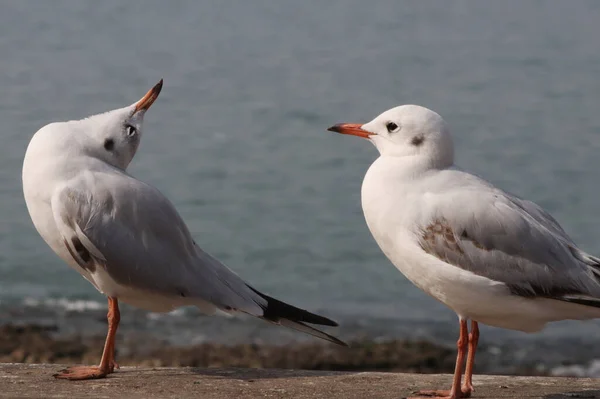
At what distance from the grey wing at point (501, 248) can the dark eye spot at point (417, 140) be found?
0.31 m

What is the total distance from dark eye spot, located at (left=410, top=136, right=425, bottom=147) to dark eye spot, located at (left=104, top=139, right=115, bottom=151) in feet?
4.76

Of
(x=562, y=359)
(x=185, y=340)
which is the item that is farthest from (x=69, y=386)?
(x=562, y=359)

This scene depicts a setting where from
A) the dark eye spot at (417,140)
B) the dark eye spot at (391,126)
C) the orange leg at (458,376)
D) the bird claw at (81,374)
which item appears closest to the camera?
the orange leg at (458,376)

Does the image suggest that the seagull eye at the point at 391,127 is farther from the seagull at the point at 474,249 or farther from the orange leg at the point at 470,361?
the orange leg at the point at 470,361

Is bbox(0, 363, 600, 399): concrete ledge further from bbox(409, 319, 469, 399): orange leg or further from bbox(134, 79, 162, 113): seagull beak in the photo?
bbox(134, 79, 162, 113): seagull beak

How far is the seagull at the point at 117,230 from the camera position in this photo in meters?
5.15

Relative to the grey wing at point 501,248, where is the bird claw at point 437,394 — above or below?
below

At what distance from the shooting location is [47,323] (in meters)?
11.2

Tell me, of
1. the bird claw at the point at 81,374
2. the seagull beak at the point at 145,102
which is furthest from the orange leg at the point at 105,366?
the seagull beak at the point at 145,102

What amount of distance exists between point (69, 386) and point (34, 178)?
98 cm

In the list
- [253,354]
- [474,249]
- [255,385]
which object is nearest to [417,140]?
[474,249]

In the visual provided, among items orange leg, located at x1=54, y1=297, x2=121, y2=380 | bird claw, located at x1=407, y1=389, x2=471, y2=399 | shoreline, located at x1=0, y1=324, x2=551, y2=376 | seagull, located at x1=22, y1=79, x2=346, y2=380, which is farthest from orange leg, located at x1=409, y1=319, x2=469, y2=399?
shoreline, located at x1=0, y1=324, x2=551, y2=376

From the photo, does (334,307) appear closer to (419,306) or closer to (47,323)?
(419,306)

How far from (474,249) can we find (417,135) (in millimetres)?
601
